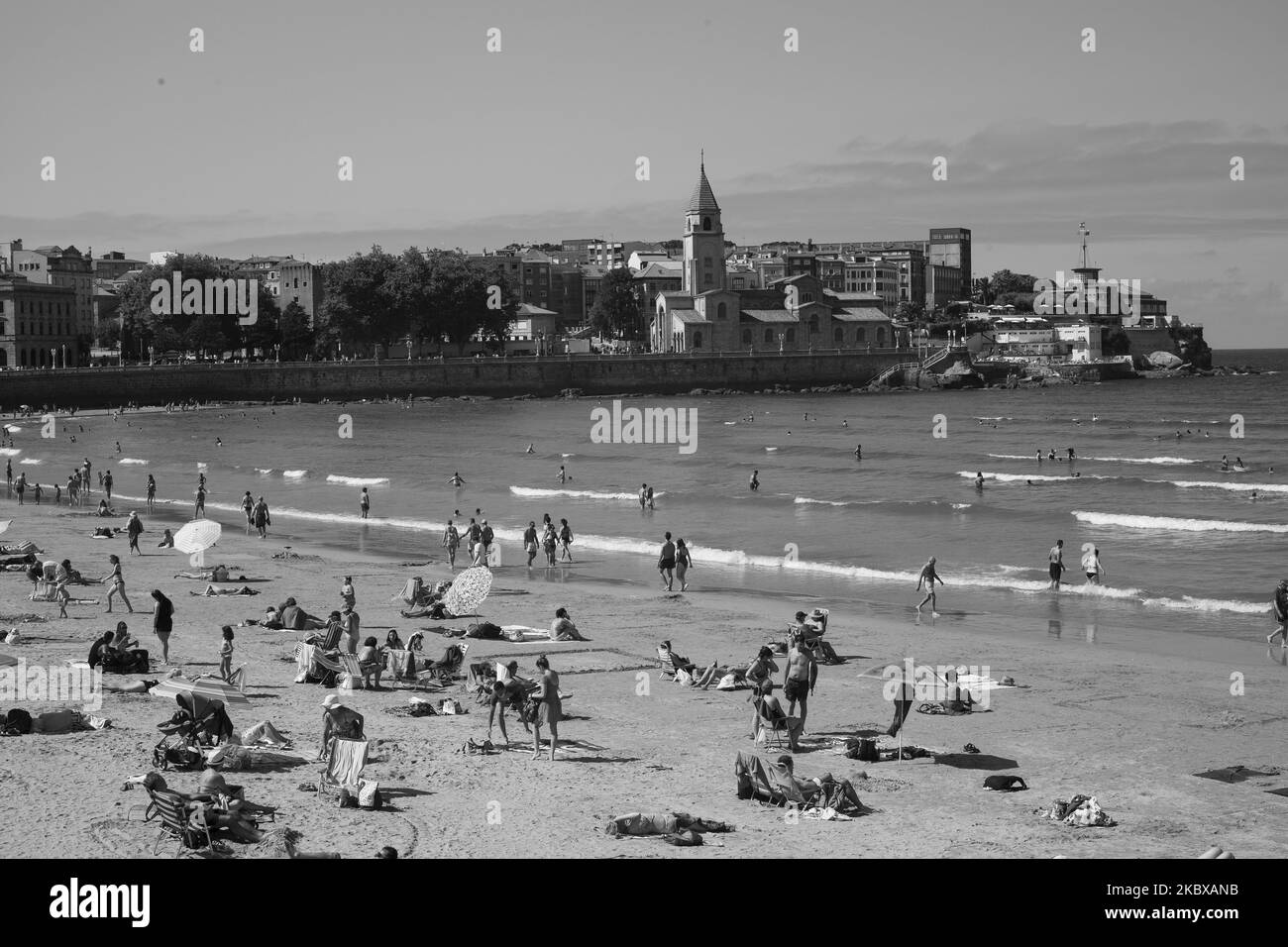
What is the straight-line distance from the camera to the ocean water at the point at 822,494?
92.4ft

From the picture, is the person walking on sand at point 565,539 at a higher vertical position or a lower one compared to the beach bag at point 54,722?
lower

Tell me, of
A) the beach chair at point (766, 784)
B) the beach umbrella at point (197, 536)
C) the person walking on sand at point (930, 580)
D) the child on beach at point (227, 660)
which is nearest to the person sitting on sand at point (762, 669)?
the beach chair at point (766, 784)

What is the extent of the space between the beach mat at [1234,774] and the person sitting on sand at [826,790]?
3.61m

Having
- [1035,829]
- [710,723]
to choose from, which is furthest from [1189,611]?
[1035,829]

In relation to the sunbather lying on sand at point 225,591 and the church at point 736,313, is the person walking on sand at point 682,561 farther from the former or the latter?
the church at point 736,313

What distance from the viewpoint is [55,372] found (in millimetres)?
96688

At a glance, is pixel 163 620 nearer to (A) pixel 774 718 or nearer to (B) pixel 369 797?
(B) pixel 369 797

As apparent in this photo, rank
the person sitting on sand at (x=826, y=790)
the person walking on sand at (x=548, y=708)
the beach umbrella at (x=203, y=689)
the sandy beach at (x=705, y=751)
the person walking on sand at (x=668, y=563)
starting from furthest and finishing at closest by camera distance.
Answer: the person walking on sand at (x=668, y=563), the beach umbrella at (x=203, y=689), the person walking on sand at (x=548, y=708), the person sitting on sand at (x=826, y=790), the sandy beach at (x=705, y=751)

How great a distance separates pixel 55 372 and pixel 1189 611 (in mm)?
88440

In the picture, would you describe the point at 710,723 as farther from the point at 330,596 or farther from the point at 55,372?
the point at 55,372

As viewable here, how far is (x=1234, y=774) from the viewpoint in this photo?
13.2 meters

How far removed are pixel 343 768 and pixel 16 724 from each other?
3706 mm

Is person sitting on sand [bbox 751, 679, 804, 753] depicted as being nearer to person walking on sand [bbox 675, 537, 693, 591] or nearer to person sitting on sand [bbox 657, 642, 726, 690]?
person sitting on sand [bbox 657, 642, 726, 690]

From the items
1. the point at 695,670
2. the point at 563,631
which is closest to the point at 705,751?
the point at 695,670
